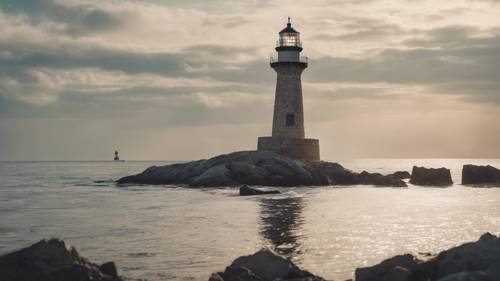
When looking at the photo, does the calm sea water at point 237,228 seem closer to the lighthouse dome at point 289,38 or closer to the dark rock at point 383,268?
the dark rock at point 383,268

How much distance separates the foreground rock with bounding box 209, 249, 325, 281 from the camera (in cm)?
1070

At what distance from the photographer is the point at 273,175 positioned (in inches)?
1817

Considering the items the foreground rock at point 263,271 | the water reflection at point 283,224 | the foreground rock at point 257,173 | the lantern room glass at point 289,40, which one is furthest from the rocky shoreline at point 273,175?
the foreground rock at point 263,271

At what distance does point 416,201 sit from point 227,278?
26.2 metres

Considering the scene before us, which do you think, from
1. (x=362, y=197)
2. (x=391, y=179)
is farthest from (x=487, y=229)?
(x=391, y=179)

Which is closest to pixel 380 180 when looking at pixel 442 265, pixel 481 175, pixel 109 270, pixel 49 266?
pixel 481 175

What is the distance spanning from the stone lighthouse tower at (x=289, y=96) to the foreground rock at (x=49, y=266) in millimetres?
40985

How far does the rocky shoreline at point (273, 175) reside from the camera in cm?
4612

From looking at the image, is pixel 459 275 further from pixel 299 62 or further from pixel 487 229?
pixel 299 62

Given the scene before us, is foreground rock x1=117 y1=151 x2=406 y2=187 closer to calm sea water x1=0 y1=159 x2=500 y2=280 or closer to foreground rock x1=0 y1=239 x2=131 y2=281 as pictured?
calm sea water x1=0 y1=159 x2=500 y2=280

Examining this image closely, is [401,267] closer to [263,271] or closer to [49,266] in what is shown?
[263,271]

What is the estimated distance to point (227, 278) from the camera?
35.3ft

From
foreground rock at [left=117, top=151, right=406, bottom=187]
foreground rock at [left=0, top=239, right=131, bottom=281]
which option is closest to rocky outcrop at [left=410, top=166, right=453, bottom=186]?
foreground rock at [left=117, top=151, right=406, bottom=187]

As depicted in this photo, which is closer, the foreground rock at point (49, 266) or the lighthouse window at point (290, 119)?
the foreground rock at point (49, 266)
